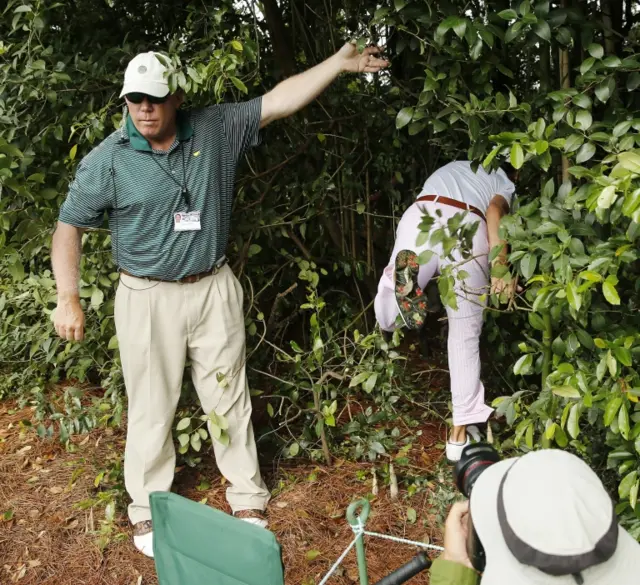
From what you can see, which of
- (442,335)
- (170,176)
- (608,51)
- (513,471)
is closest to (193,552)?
(513,471)

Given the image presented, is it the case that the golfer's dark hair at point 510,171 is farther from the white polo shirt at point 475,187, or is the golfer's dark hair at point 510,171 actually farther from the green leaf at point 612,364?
the green leaf at point 612,364

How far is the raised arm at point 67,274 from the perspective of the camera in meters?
2.67

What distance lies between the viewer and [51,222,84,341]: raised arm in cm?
267

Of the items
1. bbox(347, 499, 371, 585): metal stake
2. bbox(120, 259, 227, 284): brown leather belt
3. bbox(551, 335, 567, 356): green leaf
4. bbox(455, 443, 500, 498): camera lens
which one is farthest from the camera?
bbox(120, 259, 227, 284): brown leather belt

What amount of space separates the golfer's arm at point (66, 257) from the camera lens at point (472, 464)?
163 cm

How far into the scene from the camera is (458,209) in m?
2.63

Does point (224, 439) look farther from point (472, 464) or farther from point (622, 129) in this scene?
point (622, 129)

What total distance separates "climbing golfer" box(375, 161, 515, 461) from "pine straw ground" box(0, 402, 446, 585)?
1.47 feet

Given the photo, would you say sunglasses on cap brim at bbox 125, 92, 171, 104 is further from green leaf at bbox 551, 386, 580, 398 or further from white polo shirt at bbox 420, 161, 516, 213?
green leaf at bbox 551, 386, 580, 398

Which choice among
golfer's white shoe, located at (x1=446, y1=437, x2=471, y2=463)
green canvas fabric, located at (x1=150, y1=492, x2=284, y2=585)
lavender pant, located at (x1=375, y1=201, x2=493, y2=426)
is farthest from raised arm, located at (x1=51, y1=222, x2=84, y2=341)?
golfer's white shoe, located at (x1=446, y1=437, x2=471, y2=463)

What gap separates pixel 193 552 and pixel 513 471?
3.20 ft

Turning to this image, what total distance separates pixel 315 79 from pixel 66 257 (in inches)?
42.8

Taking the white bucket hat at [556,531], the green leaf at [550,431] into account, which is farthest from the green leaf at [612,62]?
the white bucket hat at [556,531]

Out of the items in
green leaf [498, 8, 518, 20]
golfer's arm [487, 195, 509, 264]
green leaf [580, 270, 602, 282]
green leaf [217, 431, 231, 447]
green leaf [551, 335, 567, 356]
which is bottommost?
green leaf [217, 431, 231, 447]
